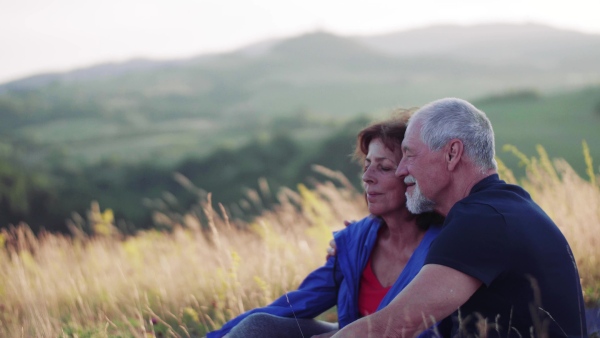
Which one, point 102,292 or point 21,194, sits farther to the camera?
point 21,194

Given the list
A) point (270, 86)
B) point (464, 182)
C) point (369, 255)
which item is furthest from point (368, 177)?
point (270, 86)

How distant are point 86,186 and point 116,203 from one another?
7.87ft

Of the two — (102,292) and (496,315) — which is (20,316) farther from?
(496,315)

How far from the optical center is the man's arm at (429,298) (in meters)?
2.16

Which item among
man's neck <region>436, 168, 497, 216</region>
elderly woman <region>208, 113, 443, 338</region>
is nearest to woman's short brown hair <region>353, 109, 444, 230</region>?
elderly woman <region>208, 113, 443, 338</region>

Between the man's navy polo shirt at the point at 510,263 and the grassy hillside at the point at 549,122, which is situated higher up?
the man's navy polo shirt at the point at 510,263

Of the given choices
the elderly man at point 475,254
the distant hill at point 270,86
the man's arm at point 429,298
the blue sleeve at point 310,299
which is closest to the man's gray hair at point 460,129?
the elderly man at point 475,254

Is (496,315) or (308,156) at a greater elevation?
(496,315)

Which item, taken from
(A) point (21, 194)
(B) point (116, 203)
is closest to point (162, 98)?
(B) point (116, 203)

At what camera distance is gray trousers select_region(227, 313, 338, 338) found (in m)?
3.20

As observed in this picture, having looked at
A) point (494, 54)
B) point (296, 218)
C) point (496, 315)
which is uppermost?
point (496, 315)

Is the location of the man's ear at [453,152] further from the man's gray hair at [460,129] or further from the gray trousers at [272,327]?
the gray trousers at [272,327]

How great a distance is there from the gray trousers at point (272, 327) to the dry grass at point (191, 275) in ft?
2.18

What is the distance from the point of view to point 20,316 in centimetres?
539
